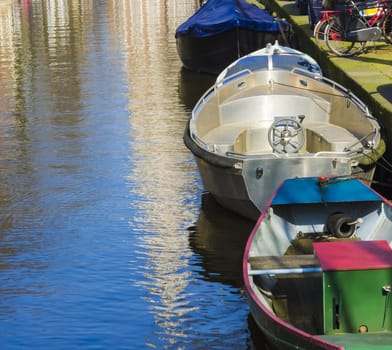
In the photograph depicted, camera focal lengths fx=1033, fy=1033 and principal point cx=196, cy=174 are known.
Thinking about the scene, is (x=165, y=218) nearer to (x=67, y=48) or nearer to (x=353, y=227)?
(x=353, y=227)

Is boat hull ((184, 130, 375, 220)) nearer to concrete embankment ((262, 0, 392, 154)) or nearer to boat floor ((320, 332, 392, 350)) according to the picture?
concrete embankment ((262, 0, 392, 154))

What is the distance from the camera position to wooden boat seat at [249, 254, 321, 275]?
8953 mm

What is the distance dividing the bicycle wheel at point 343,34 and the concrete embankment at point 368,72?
17cm

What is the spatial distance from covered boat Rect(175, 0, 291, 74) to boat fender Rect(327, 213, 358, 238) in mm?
15591

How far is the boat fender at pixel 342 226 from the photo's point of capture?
33.6 ft

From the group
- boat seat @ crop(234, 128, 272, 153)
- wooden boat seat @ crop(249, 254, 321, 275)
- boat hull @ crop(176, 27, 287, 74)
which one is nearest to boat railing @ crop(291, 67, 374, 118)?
boat seat @ crop(234, 128, 272, 153)

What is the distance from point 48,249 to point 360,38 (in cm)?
957

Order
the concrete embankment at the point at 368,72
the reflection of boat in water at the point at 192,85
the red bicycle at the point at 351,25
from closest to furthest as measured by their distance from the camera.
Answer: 1. the concrete embankment at the point at 368,72
2. the red bicycle at the point at 351,25
3. the reflection of boat in water at the point at 192,85

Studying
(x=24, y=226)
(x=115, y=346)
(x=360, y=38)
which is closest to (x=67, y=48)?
(x=360, y=38)

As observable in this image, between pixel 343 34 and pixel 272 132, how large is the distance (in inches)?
340

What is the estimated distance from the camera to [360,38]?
19906 millimetres

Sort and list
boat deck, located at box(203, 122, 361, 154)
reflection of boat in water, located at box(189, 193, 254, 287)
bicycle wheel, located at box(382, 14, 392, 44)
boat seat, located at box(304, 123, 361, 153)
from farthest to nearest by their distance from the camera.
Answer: bicycle wheel, located at box(382, 14, 392, 44) → boat deck, located at box(203, 122, 361, 154) → boat seat, located at box(304, 123, 361, 153) → reflection of boat in water, located at box(189, 193, 254, 287)

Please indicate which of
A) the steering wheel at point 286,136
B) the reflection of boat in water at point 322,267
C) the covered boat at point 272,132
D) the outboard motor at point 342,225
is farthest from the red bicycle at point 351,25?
the outboard motor at point 342,225

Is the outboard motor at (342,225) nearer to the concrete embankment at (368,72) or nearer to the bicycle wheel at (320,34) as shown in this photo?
the concrete embankment at (368,72)
